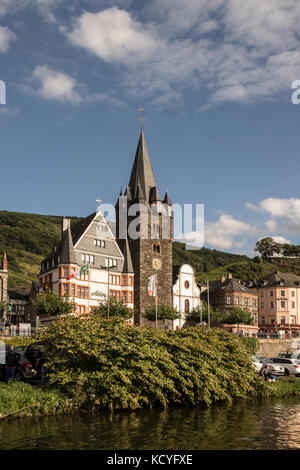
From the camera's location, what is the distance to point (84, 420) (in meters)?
21.2

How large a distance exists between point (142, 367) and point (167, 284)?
191 feet

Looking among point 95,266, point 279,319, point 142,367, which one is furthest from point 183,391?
point 279,319

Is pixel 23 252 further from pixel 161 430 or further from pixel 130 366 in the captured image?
pixel 161 430

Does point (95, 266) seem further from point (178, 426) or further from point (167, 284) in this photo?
point (178, 426)

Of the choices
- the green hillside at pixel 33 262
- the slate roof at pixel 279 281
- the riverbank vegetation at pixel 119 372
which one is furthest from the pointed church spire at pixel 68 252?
the green hillside at pixel 33 262

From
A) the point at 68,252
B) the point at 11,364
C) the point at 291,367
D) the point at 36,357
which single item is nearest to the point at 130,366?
the point at 36,357

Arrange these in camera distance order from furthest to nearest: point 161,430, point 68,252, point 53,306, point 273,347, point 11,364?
1. point 273,347
2. point 68,252
3. point 53,306
4. point 11,364
5. point 161,430

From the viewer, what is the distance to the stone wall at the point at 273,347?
68.7 metres

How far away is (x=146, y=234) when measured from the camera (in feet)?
265

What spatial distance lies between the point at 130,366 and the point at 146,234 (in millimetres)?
56854

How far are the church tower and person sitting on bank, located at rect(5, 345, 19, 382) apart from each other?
50279 mm

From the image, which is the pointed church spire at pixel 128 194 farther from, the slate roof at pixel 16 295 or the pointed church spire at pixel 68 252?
the slate roof at pixel 16 295

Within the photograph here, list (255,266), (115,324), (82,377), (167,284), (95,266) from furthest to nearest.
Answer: (255,266)
(167,284)
(95,266)
(115,324)
(82,377)

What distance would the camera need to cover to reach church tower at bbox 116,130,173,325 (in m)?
78.8
